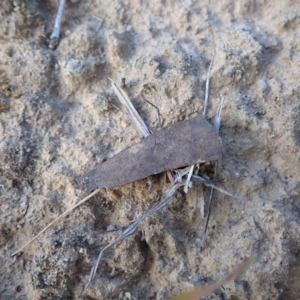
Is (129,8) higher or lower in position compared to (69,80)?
higher

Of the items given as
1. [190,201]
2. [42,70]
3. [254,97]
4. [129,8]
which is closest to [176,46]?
[129,8]

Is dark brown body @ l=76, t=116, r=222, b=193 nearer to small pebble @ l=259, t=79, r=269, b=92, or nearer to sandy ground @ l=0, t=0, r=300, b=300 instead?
sandy ground @ l=0, t=0, r=300, b=300

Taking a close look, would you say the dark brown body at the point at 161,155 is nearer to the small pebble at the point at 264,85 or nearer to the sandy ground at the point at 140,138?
the sandy ground at the point at 140,138

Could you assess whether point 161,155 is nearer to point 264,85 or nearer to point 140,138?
point 140,138

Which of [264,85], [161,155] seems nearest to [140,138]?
[161,155]

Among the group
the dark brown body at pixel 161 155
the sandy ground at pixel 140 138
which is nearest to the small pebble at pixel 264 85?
the sandy ground at pixel 140 138

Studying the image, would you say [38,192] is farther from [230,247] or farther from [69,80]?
[230,247]
